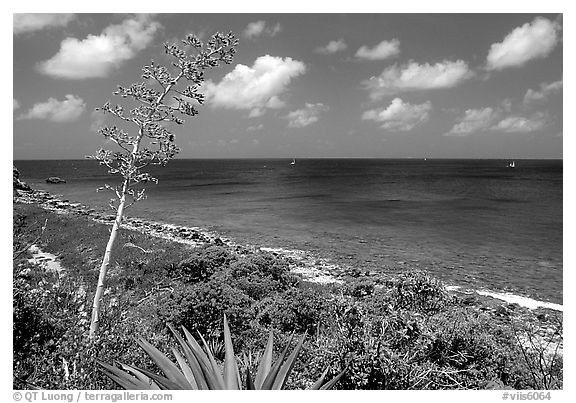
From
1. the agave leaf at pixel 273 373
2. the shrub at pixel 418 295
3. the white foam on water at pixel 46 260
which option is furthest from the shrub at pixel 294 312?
the white foam on water at pixel 46 260

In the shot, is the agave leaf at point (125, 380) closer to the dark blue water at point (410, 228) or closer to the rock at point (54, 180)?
the dark blue water at point (410, 228)

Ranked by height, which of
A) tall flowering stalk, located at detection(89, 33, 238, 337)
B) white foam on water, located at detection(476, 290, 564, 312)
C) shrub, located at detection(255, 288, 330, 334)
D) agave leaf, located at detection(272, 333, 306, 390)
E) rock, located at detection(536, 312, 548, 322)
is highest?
tall flowering stalk, located at detection(89, 33, 238, 337)

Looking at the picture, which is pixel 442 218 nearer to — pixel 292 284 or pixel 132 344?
pixel 292 284

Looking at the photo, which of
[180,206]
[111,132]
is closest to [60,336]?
[111,132]

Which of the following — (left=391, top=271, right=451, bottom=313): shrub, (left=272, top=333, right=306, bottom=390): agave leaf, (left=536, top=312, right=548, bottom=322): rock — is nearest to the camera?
(left=272, top=333, right=306, bottom=390): agave leaf

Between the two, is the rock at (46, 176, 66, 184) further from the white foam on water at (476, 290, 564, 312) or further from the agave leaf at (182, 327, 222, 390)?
the agave leaf at (182, 327, 222, 390)

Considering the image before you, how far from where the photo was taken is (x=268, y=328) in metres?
8.34

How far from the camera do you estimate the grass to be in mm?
5121

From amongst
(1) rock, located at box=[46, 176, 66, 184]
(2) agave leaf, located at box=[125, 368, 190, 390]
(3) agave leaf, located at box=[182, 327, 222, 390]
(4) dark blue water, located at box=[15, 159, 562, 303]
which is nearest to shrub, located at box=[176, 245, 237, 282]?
(3) agave leaf, located at box=[182, 327, 222, 390]

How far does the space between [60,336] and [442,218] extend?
1096 inches

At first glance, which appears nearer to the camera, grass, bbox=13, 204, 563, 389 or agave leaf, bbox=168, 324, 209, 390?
agave leaf, bbox=168, 324, 209, 390

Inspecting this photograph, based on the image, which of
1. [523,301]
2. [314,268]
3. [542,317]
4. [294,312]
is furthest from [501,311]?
[294,312]
